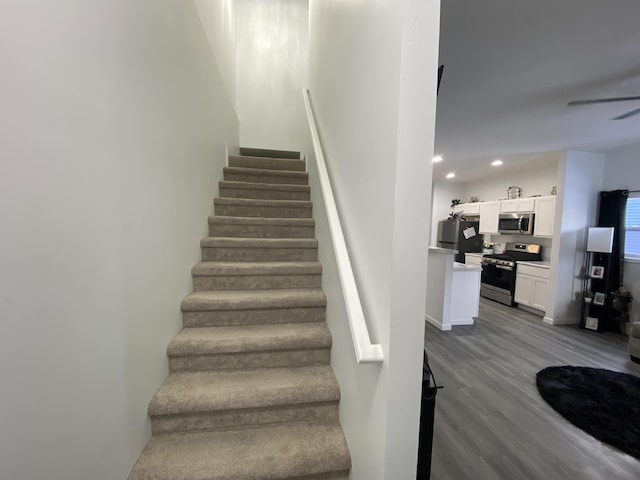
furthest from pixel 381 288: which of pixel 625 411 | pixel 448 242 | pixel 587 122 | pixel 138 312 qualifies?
pixel 448 242

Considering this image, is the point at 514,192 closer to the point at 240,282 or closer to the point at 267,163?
the point at 267,163

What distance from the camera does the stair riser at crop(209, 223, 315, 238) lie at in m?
2.34

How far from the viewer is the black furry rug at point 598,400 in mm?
1877

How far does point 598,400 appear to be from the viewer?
2.25m

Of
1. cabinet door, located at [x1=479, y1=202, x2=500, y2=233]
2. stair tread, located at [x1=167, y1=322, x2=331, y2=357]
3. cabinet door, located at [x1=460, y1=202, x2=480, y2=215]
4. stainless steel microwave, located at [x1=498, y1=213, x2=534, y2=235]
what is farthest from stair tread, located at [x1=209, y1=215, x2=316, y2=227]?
cabinet door, located at [x1=460, y1=202, x2=480, y2=215]

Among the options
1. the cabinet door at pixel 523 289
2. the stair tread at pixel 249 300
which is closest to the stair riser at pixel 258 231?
the stair tread at pixel 249 300

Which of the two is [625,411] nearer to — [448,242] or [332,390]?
[332,390]

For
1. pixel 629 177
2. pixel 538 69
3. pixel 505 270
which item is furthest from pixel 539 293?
pixel 538 69

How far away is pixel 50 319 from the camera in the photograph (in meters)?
0.76

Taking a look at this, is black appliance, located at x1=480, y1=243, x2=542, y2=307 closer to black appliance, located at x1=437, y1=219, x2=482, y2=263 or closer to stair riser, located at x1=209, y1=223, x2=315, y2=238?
black appliance, located at x1=437, y1=219, x2=482, y2=263

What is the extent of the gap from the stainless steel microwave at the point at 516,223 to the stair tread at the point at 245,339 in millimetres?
4974

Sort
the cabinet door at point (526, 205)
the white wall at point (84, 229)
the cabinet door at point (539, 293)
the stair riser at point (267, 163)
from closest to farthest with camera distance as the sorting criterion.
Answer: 1. the white wall at point (84, 229)
2. the stair riser at point (267, 163)
3. the cabinet door at point (539, 293)
4. the cabinet door at point (526, 205)

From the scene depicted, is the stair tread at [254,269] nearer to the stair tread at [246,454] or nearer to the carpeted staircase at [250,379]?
the carpeted staircase at [250,379]

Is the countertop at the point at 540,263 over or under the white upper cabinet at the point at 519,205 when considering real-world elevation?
under
